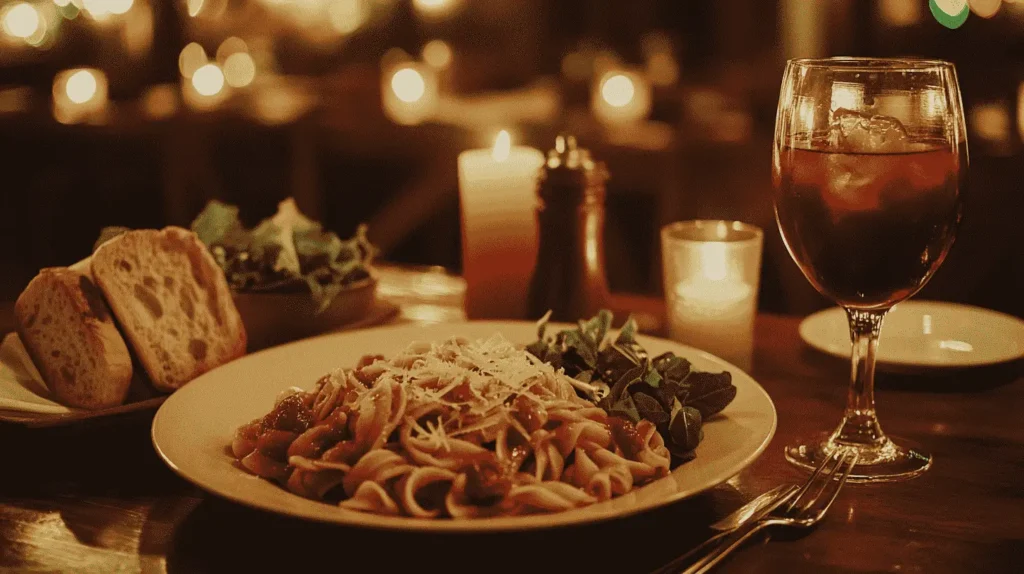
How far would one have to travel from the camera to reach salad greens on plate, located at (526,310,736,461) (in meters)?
1.20

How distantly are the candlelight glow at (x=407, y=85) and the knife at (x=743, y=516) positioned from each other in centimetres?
449

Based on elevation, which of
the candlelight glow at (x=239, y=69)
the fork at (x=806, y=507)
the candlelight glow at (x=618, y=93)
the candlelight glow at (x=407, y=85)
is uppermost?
the candlelight glow at (x=239, y=69)

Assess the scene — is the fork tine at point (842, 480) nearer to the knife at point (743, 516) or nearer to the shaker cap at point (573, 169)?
the knife at point (743, 516)

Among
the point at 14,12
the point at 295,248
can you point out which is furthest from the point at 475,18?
the point at 295,248

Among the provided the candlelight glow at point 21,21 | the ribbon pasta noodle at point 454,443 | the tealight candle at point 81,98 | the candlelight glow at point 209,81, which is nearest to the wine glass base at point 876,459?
the ribbon pasta noodle at point 454,443

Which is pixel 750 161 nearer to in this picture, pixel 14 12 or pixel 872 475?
pixel 872 475

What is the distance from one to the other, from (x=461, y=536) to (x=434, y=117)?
14.8ft

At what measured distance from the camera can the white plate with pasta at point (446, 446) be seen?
40.3 inches

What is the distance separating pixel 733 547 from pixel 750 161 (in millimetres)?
2682

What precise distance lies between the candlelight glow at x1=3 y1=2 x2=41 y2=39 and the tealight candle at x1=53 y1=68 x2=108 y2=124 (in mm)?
2922

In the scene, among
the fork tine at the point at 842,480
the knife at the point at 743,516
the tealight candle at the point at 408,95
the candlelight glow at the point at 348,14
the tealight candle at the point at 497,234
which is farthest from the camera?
the candlelight glow at the point at 348,14

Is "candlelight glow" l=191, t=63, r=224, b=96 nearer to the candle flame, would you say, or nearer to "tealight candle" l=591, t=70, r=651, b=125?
"tealight candle" l=591, t=70, r=651, b=125

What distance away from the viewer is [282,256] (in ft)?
5.85

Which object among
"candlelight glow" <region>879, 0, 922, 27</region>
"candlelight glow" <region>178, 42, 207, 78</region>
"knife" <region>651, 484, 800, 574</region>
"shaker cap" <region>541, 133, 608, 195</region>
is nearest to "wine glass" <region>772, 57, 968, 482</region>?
"knife" <region>651, 484, 800, 574</region>
